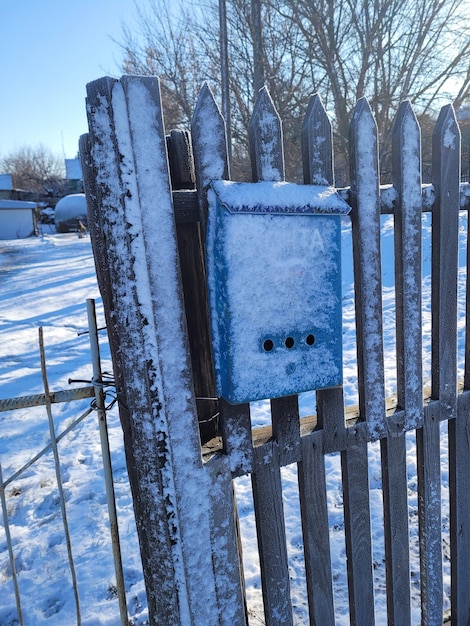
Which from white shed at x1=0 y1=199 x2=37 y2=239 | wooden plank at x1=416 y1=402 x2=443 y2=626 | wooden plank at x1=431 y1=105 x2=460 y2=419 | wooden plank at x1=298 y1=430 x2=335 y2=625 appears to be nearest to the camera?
wooden plank at x1=298 y1=430 x2=335 y2=625

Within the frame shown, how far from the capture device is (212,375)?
151 cm

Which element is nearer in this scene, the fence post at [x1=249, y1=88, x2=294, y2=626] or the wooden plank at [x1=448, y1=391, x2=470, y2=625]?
the fence post at [x1=249, y1=88, x2=294, y2=626]

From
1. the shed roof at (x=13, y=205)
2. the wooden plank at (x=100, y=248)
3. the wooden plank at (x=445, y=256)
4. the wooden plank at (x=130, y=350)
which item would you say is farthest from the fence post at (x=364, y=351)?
the shed roof at (x=13, y=205)

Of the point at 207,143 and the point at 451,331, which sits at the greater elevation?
the point at 207,143

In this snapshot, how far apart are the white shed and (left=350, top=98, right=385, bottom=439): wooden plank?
110ft

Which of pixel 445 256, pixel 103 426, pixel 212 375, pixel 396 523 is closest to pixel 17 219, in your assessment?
pixel 103 426

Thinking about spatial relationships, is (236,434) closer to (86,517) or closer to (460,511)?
(460,511)

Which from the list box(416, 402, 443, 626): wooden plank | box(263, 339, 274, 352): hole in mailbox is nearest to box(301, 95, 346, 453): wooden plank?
box(263, 339, 274, 352): hole in mailbox

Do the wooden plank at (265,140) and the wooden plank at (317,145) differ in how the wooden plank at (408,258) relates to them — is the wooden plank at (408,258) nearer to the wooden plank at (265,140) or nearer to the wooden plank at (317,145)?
the wooden plank at (317,145)

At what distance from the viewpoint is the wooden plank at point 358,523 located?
1.66 meters

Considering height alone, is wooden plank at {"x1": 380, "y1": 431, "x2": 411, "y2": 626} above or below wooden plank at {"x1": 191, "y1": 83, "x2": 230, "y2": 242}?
below

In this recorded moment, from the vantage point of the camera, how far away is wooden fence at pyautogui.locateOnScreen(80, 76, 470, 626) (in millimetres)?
1266

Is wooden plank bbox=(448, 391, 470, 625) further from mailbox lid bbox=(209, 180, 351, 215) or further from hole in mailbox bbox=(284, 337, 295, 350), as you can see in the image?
mailbox lid bbox=(209, 180, 351, 215)

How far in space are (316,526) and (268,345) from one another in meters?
0.77
